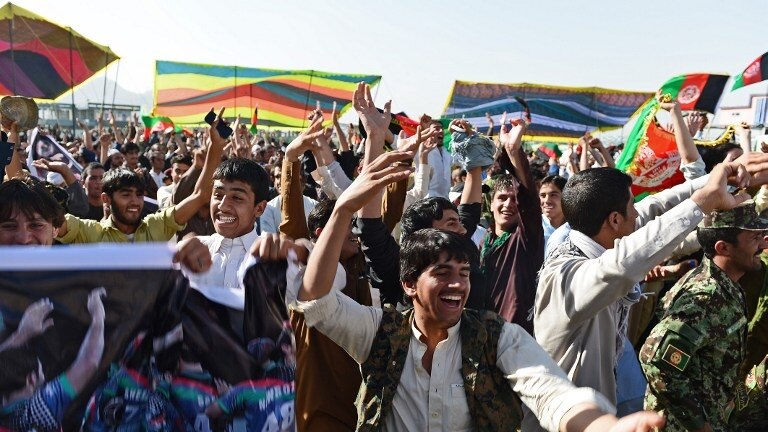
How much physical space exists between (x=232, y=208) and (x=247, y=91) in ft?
58.6

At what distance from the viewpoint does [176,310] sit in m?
2.24

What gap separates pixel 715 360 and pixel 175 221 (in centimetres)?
298

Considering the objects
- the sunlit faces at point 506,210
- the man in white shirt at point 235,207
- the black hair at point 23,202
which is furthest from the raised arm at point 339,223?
the sunlit faces at point 506,210

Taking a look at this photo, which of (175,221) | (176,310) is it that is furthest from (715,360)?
(175,221)

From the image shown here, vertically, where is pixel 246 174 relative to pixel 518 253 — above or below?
above

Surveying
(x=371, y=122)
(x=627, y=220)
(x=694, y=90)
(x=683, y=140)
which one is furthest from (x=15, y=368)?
(x=694, y=90)

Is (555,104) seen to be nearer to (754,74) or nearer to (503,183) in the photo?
(754,74)

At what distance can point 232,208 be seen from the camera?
11.6ft

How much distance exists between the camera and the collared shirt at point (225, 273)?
2285 mm

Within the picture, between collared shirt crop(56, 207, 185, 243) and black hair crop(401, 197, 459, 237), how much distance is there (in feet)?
4.99

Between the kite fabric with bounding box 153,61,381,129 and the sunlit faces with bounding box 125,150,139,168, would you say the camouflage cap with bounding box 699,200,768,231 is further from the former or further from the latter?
the kite fabric with bounding box 153,61,381,129

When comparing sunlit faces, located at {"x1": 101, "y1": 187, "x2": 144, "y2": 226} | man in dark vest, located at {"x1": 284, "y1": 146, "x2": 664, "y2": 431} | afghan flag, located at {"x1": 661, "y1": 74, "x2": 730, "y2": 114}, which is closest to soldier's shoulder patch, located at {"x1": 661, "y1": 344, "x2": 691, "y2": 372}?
man in dark vest, located at {"x1": 284, "y1": 146, "x2": 664, "y2": 431}

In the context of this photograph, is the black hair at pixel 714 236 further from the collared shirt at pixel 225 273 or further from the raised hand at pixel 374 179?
the collared shirt at pixel 225 273

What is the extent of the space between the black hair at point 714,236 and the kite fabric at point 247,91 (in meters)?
17.3
